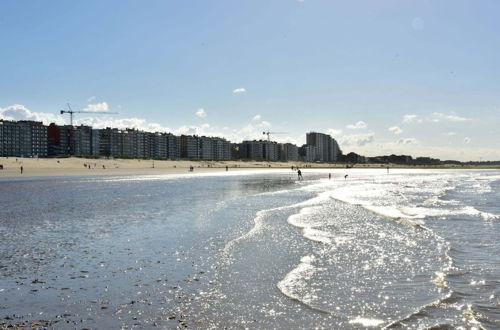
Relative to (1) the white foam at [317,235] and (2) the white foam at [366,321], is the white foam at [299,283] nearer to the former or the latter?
(2) the white foam at [366,321]

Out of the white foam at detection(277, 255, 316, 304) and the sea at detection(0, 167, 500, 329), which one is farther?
the white foam at detection(277, 255, 316, 304)

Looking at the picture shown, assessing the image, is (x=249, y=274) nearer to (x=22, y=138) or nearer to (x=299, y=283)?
(x=299, y=283)

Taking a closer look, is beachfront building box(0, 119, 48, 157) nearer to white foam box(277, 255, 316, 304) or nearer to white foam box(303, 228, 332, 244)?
white foam box(303, 228, 332, 244)

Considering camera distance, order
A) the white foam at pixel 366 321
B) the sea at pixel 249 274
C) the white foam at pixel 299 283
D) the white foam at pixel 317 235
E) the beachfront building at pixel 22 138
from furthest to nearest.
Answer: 1. the beachfront building at pixel 22 138
2. the white foam at pixel 317 235
3. the white foam at pixel 299 283
4. the sea at pixel 249 274
5. the white foam at pixel 366 321

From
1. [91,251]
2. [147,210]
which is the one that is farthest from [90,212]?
[91,251]

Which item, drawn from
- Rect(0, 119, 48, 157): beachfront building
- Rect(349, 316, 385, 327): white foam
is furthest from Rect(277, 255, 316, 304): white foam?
Rect(0, 119, 48, 157): beachfront building

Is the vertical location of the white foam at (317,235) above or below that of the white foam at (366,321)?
below

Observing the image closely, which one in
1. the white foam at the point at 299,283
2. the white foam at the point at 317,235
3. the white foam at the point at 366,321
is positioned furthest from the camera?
the white foam at the point at 317,235

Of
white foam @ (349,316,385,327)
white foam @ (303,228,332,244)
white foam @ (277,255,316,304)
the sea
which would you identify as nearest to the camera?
white foam @ (349,316,385,327)

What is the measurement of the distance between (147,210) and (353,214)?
12537 millimetres

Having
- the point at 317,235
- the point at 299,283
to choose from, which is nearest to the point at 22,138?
the point at 317,235

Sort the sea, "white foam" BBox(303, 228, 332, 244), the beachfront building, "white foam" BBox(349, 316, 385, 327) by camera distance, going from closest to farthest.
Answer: "white foam" BBox(349, 316, 385, 327) → the sea → "white foam" BBox(303, 228, 332, 244) → the beachfront building

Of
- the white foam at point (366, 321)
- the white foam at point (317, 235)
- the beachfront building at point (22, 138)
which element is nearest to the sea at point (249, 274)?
the white foam at point (366, 321)

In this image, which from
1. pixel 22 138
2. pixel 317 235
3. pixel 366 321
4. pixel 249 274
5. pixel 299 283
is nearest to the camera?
pixel 366 321
